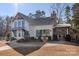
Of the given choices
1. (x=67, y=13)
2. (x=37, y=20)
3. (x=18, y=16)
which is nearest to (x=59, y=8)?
(x=67, y=13)

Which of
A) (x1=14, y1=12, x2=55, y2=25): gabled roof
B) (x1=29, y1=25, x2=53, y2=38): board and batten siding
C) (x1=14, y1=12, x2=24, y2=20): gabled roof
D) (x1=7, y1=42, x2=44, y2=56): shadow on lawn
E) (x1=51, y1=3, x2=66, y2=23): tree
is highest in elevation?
(x1=51, y1=3, x2=66, y2=23): tree

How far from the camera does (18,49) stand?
1.90m

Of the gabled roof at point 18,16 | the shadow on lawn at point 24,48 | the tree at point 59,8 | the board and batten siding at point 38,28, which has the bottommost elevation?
the shadow on lawn at point 24,48

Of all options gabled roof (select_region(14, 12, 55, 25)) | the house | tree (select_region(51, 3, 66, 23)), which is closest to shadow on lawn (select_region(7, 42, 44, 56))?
the house

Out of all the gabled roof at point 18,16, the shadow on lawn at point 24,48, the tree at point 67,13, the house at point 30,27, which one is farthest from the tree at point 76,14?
the gabled roof at point 18,16

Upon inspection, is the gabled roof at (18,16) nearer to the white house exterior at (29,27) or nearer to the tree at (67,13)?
the white house exterior at (29,27)

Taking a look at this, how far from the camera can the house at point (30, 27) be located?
1.90m

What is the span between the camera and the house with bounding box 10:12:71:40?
1.90 m

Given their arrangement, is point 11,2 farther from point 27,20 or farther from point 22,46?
point 22,46

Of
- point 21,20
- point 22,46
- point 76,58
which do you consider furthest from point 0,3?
point 76,58

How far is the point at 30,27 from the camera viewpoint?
1904mm

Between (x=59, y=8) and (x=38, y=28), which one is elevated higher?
(x=59, y=8)

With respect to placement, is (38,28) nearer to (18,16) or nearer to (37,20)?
(37,20)

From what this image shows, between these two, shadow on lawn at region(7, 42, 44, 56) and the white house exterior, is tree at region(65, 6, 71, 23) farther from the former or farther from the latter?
shadow on lawn at region(7, 42, 44, 56)
